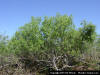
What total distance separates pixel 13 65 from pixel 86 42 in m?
6.94

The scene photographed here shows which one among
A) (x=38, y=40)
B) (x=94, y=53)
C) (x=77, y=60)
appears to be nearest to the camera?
(x=38, y=40)

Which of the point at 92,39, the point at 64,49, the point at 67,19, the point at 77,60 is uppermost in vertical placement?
the point at 67,19

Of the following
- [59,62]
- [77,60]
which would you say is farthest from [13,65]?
[77,60]

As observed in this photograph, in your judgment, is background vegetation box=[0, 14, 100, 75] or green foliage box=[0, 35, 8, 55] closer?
background vegetation box=[0, 14, 100, 75]

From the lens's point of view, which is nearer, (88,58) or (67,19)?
(67,19)

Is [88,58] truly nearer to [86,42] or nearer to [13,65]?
[86,42]

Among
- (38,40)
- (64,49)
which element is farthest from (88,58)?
(38,40)

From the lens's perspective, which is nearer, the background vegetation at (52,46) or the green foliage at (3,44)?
the background vegetation at (52,46)

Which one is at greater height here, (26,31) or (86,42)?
(26,31)

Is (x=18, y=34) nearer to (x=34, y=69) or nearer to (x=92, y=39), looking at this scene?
(x=34, y=69)

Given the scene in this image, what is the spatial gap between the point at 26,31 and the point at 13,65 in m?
3.41

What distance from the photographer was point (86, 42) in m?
10.5

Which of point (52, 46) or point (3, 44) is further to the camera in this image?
point (3, 44)

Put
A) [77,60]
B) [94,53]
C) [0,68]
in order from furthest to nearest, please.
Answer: [94,53], [77,60], [0,68]
